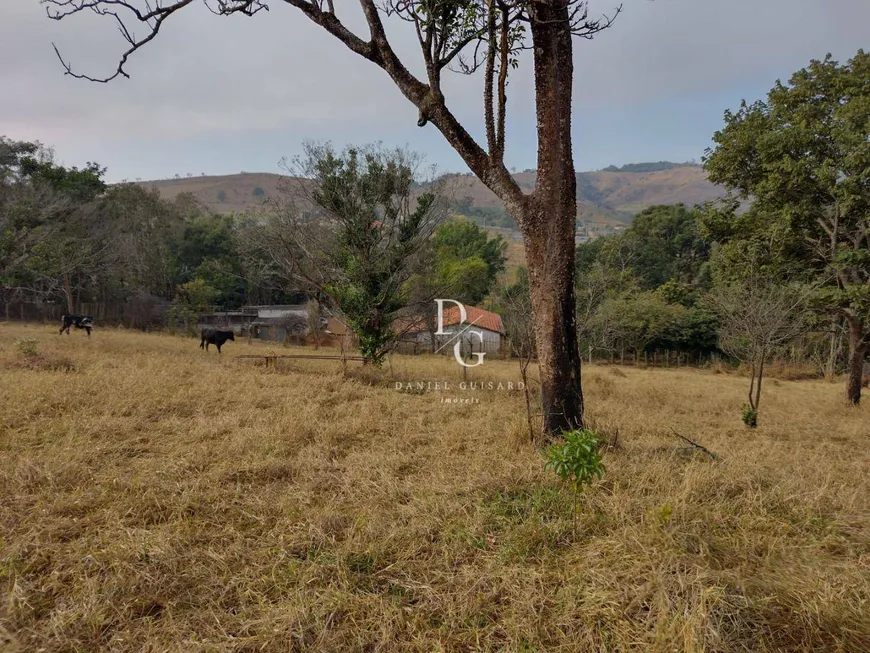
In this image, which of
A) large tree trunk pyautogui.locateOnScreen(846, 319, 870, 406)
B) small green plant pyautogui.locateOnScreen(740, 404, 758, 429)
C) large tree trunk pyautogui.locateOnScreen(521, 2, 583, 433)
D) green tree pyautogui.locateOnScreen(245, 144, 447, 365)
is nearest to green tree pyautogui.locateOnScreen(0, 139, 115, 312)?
green tree pyautogui.locateOnScreen(245, 144, 447, 365)

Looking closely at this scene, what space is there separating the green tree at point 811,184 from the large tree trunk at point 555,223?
29.5ft

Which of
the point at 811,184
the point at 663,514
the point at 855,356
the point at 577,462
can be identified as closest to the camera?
the point at 663,514

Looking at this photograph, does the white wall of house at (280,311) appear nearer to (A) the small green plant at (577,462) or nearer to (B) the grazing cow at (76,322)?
(B) the grazing cow at (76,322)

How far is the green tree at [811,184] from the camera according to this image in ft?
31.6

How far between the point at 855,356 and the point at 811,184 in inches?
196

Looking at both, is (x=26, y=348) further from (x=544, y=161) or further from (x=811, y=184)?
(x=811, y=184)

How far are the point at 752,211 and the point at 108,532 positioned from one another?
14184 mm

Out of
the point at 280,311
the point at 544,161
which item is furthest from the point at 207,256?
the point at 544,161

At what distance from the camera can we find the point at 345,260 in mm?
10695

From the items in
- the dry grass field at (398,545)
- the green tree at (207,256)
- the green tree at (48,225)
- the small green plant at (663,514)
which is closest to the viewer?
the dry grass field at (398,545)

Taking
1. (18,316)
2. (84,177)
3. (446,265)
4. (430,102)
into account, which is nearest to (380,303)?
(430,102)

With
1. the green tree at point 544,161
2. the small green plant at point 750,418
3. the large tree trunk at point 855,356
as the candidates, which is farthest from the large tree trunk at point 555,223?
the large tree trunk at point 855,356

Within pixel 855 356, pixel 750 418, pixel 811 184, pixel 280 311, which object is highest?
pixel 811 184

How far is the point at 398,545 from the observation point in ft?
8.36
